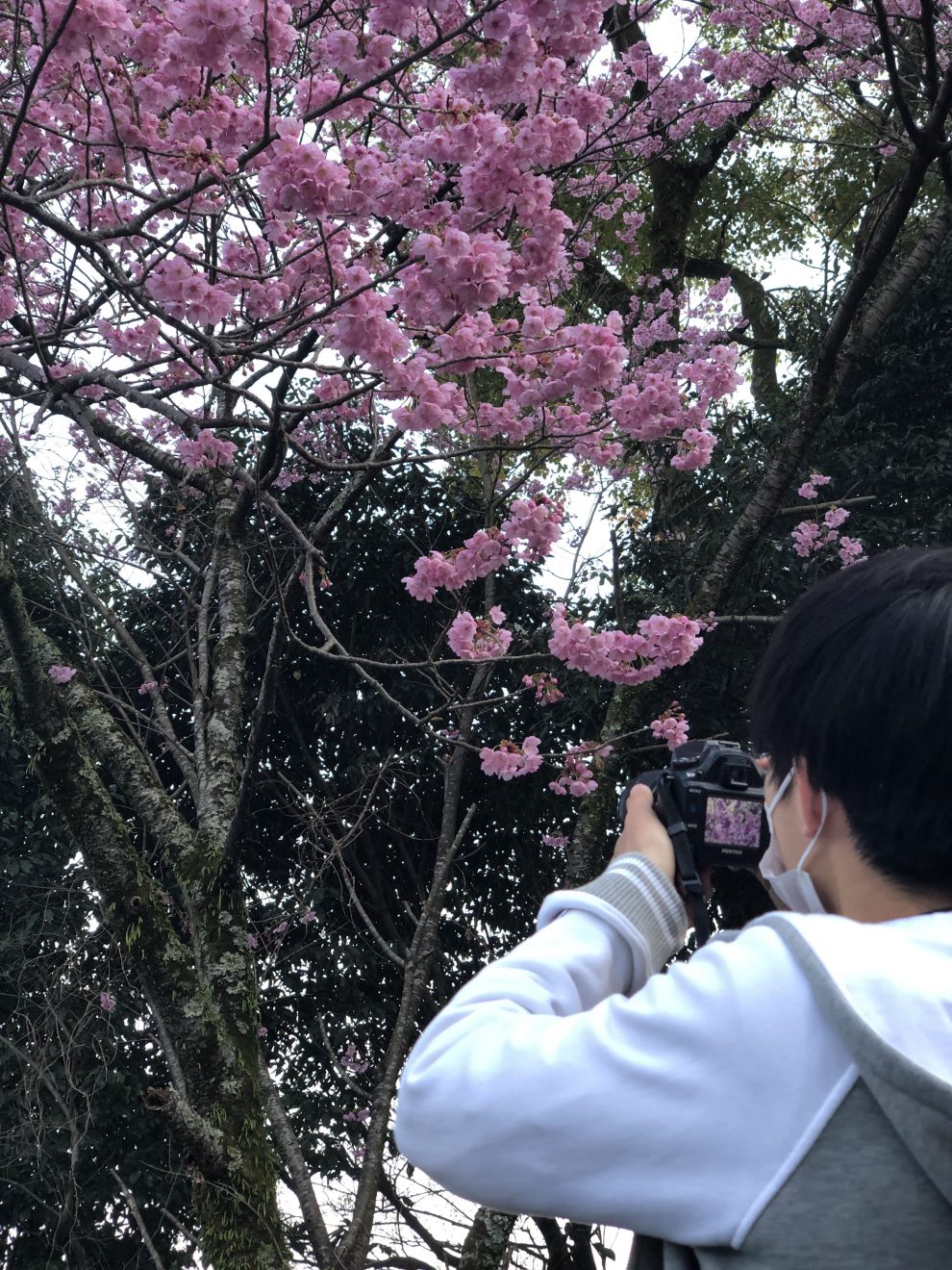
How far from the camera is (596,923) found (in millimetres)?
808

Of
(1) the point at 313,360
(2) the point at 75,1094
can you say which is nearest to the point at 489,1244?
(2) the point at 75,1094

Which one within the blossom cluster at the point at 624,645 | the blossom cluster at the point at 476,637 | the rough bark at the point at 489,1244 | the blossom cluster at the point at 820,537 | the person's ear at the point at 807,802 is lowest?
the rough bark at the point at 489,1244

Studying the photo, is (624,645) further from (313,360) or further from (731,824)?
(731,824)

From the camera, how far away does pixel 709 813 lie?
965mm

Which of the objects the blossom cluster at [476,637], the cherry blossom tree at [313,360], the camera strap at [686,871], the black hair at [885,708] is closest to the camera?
the black hair at [885,708]

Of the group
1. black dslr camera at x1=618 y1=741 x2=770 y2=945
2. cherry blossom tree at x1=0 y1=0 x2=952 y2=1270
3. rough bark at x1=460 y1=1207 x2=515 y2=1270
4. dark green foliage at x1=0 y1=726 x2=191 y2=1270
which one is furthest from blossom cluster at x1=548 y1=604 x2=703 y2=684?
black dslr camera at x1=618 y1=741 x2=770 y2=945

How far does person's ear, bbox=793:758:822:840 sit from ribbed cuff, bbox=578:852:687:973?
0.40ft

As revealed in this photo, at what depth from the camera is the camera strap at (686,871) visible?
92 cm

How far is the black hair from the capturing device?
735 mm

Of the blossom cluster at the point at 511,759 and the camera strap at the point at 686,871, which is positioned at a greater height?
the blossom cluster at the point at 511,759

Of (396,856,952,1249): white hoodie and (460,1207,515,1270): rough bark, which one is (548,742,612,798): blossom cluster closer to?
(460,1207,515,1270): rough bark

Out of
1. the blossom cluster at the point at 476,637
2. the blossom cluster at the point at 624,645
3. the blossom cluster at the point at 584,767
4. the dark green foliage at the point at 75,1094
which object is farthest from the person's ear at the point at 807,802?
the dark green foliage at the point at 75,1094

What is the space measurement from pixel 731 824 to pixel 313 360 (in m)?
3.46

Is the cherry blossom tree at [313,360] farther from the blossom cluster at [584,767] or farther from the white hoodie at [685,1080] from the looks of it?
the white hoodie at [685,1080]
